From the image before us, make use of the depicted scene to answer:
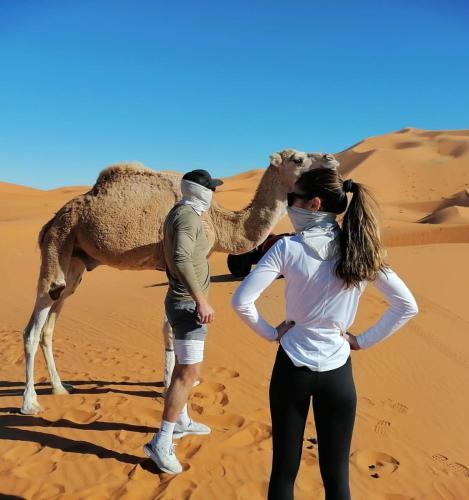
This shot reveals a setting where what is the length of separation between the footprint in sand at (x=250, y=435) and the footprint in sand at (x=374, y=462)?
84 centimetres

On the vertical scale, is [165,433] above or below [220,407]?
above

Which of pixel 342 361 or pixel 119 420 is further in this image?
pixel 119 420

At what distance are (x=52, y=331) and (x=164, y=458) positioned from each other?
103 inches

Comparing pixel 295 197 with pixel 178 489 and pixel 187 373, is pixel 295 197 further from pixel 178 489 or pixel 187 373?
pixel 178 489

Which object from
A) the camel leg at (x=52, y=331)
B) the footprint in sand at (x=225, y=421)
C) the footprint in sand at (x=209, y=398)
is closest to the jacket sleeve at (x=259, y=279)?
the footprint in sand at (x=225, y=421)

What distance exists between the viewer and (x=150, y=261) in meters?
5.37

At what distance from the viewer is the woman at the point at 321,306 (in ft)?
7.49

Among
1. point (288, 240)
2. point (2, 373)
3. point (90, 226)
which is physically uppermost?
point (288, 240)

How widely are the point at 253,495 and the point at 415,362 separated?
14.1ft

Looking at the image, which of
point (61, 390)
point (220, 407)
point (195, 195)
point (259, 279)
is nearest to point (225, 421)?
point (220, 407)

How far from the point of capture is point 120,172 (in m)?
5.46

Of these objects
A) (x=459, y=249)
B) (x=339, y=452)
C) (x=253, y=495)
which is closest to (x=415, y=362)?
(x=253, y=495)

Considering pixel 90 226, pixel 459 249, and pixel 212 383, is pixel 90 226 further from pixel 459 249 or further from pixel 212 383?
pixel 459 249

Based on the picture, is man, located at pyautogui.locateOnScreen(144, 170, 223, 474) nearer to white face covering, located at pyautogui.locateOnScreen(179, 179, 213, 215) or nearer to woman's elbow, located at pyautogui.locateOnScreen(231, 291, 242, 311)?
white face covering, located at pyautogui.locateOnScreen(179, 179, 213, 215)
